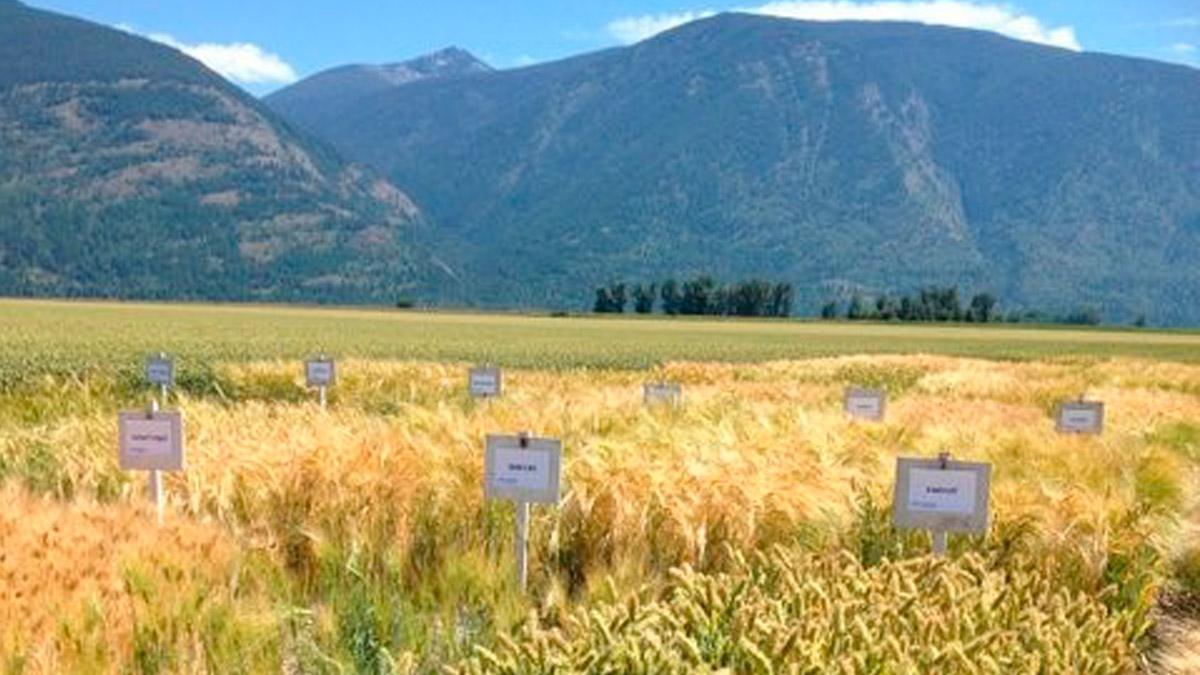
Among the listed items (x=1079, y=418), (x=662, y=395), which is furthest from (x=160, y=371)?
(x=1079, y=418)

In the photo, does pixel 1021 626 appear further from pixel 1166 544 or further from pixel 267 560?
pixel 1166 544

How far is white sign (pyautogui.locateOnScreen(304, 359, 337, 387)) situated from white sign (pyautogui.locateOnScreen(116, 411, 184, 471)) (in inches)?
336

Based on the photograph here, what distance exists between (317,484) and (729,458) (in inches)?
94.8

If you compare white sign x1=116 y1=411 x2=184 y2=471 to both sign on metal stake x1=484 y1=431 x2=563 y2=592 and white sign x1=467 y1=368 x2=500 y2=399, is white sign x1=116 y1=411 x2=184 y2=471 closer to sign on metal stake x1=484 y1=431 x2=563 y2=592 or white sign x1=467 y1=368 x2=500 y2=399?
sign on metal stake x1=484 y1=431 x2=563 y2=592

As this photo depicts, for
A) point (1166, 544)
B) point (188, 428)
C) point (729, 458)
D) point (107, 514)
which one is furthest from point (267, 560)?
point (1166, 544)

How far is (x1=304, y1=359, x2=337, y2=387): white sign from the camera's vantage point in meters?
15.6

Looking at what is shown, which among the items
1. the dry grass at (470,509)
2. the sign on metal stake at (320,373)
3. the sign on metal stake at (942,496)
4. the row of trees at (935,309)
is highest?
the sign on metal stake at (942,496)

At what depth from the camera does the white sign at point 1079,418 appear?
1255 cm

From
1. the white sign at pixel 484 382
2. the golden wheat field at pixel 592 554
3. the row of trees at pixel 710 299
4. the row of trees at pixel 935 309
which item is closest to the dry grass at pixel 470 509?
the golden wheat field at pixel 592 554

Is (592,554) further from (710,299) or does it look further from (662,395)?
(710,299)

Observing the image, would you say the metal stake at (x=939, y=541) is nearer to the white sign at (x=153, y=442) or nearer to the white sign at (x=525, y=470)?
the white sign at (x=525, y=470)

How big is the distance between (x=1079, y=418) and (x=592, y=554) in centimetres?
765

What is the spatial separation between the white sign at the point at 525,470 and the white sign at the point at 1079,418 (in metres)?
7.88

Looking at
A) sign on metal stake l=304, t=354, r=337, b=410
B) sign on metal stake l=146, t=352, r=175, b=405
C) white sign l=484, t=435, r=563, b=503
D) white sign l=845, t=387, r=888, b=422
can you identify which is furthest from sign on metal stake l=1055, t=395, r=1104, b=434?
sign on metal stake l=146, t=352, r=175, b=405
